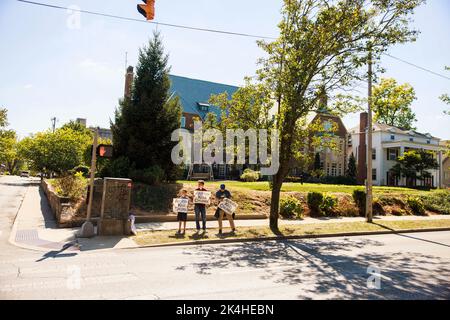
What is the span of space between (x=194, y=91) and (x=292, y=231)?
36680 millimetres

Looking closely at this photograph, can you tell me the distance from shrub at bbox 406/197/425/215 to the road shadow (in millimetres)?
12503

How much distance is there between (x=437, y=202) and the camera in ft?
76.6

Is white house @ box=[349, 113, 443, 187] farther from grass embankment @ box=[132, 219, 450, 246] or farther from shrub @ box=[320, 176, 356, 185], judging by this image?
grass embankment @ box=[132, 219, 450, 246]

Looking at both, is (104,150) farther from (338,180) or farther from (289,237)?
(338,180)

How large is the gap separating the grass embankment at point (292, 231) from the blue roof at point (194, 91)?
3045cm

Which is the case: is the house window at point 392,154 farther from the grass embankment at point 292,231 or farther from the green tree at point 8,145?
the green tree at point 8,145

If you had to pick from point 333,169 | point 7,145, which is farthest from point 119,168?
point 7,145

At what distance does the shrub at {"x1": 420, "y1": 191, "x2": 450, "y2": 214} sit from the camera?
22.6 meters

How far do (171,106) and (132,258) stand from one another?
40.4 ft

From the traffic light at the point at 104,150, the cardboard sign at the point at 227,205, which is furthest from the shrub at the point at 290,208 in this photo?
the traffic light at the point at 104,150

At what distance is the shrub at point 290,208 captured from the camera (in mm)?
17491

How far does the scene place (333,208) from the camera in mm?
19391

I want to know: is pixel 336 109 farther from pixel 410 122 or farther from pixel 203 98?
pixel 410 122
